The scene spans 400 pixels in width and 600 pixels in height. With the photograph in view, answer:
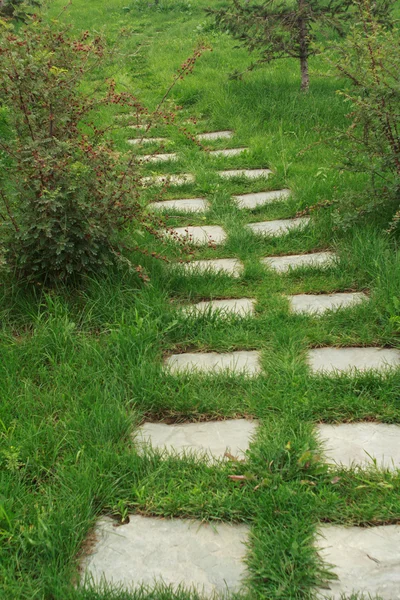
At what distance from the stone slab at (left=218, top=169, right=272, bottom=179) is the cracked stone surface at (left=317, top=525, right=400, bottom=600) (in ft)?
11.8

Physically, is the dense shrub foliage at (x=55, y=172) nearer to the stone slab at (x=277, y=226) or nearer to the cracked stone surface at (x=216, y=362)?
the cracked stone surface at (x=216, y=362)

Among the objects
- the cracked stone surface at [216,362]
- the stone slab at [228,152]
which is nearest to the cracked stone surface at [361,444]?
the cracked stone surface at [216,362]

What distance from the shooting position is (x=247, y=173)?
5184 millimetres

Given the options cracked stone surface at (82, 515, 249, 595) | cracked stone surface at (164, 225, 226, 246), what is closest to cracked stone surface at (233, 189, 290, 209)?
cracked stone surface at (164, 225, 226, 246)

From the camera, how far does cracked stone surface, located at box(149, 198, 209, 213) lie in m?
4.51

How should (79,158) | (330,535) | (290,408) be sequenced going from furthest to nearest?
1. (79,158)
2. (290,408)
3. (330,535)

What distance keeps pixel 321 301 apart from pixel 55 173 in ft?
5.34

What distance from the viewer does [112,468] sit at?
7.00 ft

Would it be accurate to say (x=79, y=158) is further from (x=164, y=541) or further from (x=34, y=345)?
(x=164, y=541)

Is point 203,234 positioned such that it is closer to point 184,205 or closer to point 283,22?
point 184,205

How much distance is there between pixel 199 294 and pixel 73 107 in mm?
1290

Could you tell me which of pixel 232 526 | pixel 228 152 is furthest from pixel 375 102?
pixel 232 526

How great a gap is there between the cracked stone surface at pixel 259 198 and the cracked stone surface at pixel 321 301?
141cm

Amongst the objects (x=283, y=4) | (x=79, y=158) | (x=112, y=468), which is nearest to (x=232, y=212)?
(x=79, y=158)
